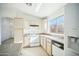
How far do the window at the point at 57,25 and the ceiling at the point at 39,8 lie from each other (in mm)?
164

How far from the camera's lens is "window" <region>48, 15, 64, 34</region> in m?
1.68

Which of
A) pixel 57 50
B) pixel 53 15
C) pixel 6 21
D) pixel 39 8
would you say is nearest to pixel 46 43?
pixel 57 50

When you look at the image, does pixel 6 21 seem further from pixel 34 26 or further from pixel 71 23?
pixel 71 23

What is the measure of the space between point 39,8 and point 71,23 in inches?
23.7

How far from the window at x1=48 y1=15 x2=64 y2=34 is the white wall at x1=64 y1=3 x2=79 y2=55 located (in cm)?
8

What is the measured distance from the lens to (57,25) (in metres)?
1.78

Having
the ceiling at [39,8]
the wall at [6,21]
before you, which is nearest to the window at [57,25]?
the ceiling at [39,8]

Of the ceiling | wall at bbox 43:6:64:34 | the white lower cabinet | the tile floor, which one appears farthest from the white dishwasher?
the ceiling

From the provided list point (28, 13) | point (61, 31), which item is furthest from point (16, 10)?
point (61, 31)

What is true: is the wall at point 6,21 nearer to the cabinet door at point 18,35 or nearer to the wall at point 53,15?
the cabinet door at point 18,35

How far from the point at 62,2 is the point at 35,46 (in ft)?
2.92

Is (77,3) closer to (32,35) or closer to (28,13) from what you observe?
(28,13)

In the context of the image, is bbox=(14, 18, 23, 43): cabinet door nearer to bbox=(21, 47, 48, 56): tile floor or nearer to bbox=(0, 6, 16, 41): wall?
bbox=(0, 6, 16, 41): wall

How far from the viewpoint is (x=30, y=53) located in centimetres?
166
